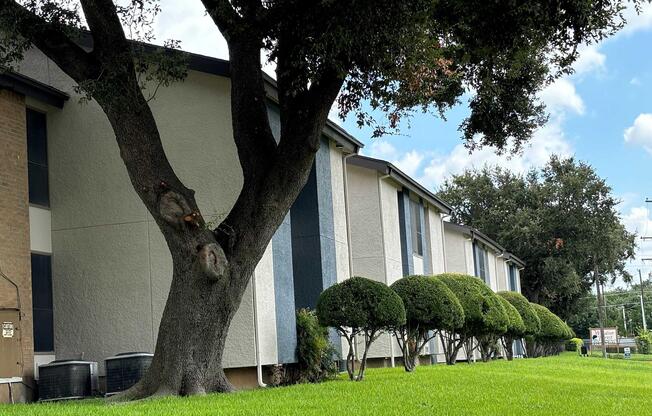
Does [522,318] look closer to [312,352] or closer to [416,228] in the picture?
[416,228]

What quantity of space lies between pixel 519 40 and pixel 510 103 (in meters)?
3.70

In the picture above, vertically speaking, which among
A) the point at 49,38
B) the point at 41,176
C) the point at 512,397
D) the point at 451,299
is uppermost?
the point at 49,38

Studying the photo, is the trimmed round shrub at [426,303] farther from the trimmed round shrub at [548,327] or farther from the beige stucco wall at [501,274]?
the beige stucco wall at [501,274]

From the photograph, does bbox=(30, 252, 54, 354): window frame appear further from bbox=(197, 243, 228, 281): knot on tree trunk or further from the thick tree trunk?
bbox=(197, 243, 228, 281): knot on tree trunk

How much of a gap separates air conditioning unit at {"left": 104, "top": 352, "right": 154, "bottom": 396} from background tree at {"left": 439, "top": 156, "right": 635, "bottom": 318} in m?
41.8

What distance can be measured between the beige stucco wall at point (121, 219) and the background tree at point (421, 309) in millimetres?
3873

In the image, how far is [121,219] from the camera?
55.5 ft

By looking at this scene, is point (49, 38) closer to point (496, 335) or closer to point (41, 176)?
point (41, 176)

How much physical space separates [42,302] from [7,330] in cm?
170

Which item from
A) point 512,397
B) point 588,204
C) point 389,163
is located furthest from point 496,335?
point 588,204

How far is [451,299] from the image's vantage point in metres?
19.9

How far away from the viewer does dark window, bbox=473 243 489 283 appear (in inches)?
1564

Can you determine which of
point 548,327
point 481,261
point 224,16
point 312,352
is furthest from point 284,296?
point 481,261

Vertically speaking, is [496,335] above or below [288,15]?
below
